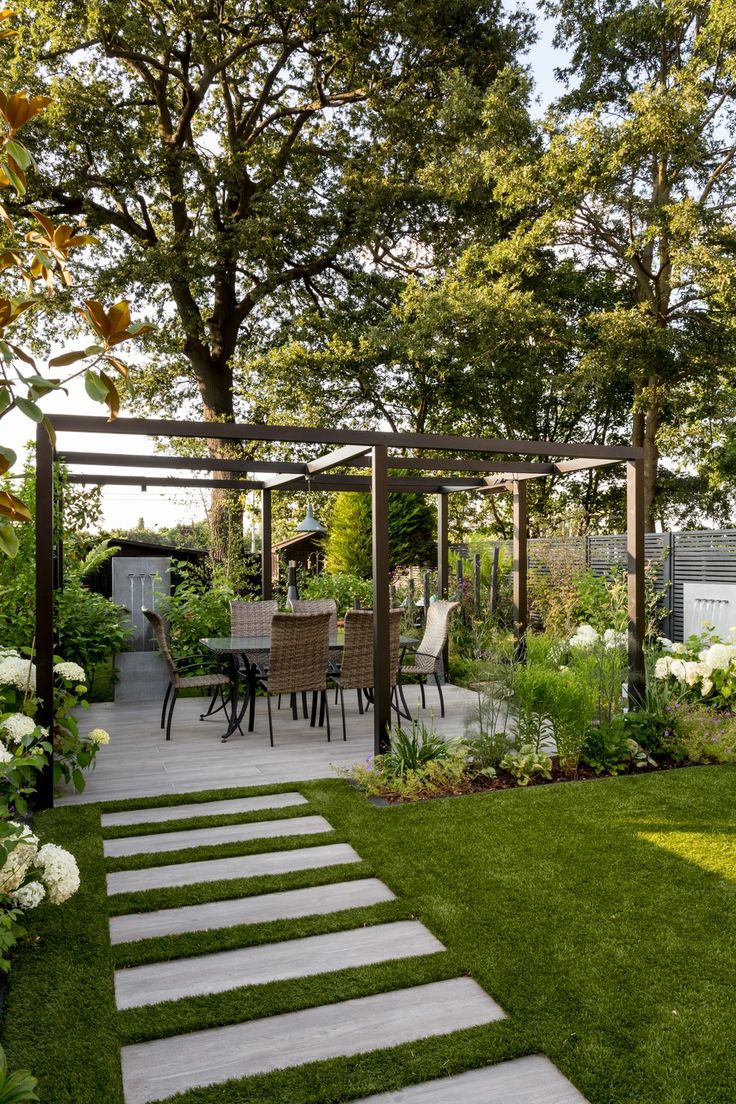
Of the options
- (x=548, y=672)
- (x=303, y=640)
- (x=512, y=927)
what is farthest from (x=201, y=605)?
(x=512, y=927)

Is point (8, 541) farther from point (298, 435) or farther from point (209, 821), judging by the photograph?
point (298, 435)

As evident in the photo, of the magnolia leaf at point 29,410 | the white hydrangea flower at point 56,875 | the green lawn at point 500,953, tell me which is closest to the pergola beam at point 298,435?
the green lawn at point 500,953

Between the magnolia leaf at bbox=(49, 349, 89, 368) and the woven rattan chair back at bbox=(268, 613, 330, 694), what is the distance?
15.0 feet

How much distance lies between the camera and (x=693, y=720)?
17.9 ft

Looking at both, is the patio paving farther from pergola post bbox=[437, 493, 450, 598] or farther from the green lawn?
pergola post bbox=[437, 493, 450, 598]

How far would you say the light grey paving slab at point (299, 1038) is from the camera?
2.14 metres

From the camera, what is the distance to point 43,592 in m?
4.45

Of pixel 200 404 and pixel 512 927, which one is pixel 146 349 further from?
pixel 512 927

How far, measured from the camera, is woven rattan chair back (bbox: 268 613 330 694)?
579 cm

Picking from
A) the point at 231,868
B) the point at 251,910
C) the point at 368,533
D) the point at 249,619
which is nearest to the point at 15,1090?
the point at 251,910

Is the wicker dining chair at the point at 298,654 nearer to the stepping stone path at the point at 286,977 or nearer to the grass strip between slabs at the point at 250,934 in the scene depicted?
the stepping stone path at the point at 286,977

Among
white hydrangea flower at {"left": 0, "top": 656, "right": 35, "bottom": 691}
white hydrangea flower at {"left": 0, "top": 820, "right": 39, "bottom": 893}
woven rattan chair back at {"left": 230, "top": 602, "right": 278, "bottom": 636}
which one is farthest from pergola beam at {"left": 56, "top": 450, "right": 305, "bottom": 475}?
white hydrangea flower at {"left": 0, "top": 820, "right": 39, "bottom": 893}

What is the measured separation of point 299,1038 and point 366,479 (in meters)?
6.13

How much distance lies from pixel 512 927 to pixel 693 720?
307 centimetres
